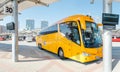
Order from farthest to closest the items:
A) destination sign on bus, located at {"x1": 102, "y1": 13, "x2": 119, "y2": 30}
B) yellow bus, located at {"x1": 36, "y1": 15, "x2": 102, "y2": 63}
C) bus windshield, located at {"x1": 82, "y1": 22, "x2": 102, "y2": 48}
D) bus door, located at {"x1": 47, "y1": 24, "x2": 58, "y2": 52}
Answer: bus door, located at {"x1": 47, "y1": 24, "x2": 58, "y2": 52} → bus windshield, located at {"x1": 82, "y1": 22, "x2": 102, "y2": 48} → yellow bus, located at {"x1": 36, "y1": 15, "x2": 102, "y2": 63} → destination sign on bus, located at {"x1": 102, "y1": 13, "x2": 119, "y2": 30}

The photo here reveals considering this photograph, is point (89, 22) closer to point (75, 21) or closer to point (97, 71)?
point (75, 21)

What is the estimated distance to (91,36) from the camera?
11992 mm

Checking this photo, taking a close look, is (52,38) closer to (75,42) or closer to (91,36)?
(75,42)

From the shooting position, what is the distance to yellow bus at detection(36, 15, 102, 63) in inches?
452

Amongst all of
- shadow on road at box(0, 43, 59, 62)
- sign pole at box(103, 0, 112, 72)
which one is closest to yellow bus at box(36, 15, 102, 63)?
shadow on road at box(0, 43, 59, 62)

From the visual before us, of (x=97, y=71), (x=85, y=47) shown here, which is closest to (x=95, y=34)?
(x=85, y=47)

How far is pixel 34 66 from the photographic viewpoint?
1091 centimetres

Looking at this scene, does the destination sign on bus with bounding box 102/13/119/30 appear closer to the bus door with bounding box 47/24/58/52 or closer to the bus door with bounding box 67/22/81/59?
the bus door with bounding box 67/22/81/59

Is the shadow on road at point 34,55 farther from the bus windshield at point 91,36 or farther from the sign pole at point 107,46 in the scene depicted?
the sign pole at point 107,46

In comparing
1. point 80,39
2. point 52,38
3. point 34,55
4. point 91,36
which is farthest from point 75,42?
point 34,55

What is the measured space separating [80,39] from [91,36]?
2.65ft

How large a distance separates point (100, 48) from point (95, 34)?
2.99 ft

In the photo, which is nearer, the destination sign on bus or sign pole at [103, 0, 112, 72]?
the destination sign on bus

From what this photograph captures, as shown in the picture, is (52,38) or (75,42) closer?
(75,42)
